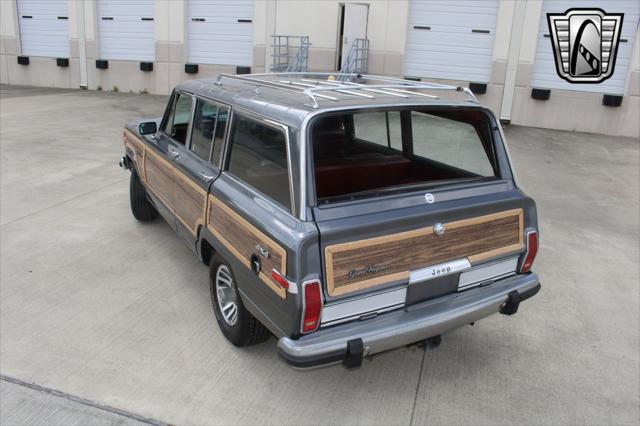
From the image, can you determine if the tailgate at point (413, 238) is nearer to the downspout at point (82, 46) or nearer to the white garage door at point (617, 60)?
the white garage door at point (617, 60)

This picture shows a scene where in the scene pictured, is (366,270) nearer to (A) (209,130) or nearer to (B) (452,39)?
(A) (209,130)

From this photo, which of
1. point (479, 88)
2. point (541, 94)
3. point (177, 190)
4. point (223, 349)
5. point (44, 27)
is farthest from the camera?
point (44, 27)

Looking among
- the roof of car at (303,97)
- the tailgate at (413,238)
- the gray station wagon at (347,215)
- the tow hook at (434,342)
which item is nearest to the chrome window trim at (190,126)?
the gray station wagon at (347,215)

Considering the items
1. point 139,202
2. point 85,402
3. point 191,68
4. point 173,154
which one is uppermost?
point 191,68

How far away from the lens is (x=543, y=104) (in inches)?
511

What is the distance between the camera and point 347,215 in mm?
2746

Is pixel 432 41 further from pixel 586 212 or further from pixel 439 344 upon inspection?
pixel 439 344

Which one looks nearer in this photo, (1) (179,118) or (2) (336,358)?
(2) (336,358)

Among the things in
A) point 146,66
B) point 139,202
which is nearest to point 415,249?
point 139,202

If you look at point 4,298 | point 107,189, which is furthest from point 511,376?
point 107,189

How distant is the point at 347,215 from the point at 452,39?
475 inches

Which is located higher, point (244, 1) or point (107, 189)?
point (244, 1)

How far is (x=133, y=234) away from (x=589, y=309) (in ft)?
14.2

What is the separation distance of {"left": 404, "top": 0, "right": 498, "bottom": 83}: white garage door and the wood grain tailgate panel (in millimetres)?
11161
